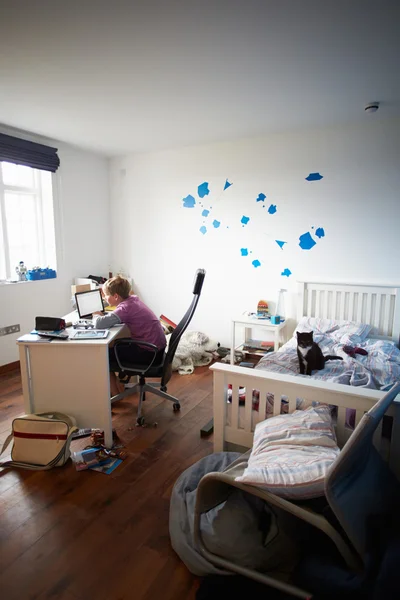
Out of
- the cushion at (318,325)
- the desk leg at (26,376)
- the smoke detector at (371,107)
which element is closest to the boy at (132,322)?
the desk leg at (26,376)

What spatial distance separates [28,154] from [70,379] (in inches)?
93.9

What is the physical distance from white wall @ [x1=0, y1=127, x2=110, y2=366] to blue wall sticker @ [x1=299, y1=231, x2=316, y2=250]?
2.46 meters

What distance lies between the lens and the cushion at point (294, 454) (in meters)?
1.25

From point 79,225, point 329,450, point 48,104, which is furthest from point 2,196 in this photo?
point 329,450

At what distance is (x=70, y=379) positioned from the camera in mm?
2379

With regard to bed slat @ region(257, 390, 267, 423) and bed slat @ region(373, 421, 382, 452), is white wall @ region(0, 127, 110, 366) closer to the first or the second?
bed slat @ region(257, 390, 267, 423)

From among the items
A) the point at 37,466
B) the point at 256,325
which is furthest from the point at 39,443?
the point at 256,325

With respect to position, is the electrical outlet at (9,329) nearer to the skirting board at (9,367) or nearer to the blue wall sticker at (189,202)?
the skirting board at (9,367)

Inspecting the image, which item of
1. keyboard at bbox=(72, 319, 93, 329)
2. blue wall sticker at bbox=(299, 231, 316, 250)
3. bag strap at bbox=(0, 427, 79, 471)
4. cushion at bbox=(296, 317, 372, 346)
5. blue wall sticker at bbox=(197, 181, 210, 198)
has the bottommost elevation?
bag strap at bbox=(0, 427, 79, 471)

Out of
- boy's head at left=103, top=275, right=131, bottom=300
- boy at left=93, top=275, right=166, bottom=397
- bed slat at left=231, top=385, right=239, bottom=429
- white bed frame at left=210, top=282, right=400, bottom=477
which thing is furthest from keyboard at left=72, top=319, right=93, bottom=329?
bed slat at left=231, top=385, right=239, bottom=429

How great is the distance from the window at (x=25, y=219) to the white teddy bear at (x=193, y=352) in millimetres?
1681

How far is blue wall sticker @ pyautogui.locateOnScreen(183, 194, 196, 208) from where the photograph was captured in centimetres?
417

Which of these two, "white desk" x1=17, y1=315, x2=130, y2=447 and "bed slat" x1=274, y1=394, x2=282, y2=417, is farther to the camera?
"white desk" x1=17, y1=315, x2=130, y2=447

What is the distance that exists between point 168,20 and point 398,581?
2.22 metres
